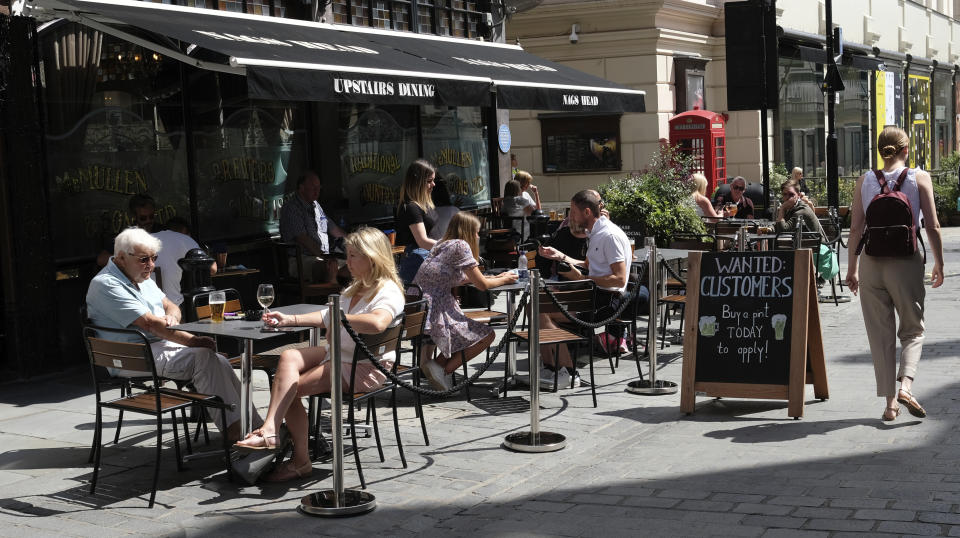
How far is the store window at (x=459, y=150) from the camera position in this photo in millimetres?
15062

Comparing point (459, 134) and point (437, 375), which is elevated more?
point (459, 134)

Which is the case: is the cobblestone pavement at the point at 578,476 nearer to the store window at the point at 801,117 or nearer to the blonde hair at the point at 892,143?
the blonde hair at the point at 892,143

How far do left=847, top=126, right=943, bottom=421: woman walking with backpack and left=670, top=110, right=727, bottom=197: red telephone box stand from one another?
578 inches

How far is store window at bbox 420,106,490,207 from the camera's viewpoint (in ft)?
49.4

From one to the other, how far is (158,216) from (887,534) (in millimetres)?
7672

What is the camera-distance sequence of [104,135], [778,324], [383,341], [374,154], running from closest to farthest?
[383,341], [778,324], [104,135], [374,154]

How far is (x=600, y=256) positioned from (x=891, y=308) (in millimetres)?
2456

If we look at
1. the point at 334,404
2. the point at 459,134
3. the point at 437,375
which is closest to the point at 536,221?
the point at 459,134

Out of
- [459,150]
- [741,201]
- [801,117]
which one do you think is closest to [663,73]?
[741,201]

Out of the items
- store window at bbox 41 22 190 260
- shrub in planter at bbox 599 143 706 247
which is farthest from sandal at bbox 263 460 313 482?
shrub in planter at bbox 599 143 706 247

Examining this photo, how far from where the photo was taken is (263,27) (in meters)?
10.9

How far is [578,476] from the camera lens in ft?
20.1

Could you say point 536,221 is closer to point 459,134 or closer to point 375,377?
point 459,134

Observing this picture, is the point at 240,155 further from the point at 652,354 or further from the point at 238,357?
the point at 652,354
